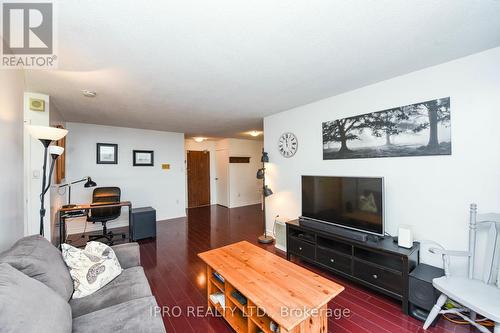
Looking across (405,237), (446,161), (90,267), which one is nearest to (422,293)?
(405,237)

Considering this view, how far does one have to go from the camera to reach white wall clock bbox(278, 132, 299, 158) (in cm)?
352

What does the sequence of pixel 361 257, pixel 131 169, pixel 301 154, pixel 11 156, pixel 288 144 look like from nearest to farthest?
pixel 11 156, pixel 361 257, pixel 301 154, pixel 288 144, pixel 131 169

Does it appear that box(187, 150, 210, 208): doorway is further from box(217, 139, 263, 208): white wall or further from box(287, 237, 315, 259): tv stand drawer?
box(287, 237, 315, 259): tv stand drawer

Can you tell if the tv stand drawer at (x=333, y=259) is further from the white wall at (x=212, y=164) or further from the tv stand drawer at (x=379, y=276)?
the white wall at (x=212, y=164)

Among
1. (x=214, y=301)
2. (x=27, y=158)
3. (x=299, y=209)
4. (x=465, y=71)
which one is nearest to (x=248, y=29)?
(x=465, y=71)

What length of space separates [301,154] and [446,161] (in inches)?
69.5

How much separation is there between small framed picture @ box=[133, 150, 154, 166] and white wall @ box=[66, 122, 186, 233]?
3.7 inches

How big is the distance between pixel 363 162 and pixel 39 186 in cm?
436

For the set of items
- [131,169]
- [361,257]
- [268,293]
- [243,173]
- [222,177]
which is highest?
[131,169]

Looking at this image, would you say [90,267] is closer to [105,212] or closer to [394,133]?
[105,212]

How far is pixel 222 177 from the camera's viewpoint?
7246 millimetres

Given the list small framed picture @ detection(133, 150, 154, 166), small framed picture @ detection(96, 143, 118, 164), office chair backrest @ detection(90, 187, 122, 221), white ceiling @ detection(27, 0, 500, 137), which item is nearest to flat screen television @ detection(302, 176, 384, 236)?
white ceiling @ detection(27, 0, 500, 137)

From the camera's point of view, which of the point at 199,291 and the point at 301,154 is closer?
the point at 199,291

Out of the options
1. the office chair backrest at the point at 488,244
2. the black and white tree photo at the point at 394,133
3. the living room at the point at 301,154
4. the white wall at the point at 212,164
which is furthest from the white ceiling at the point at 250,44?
the white wall at the point at 212,164
